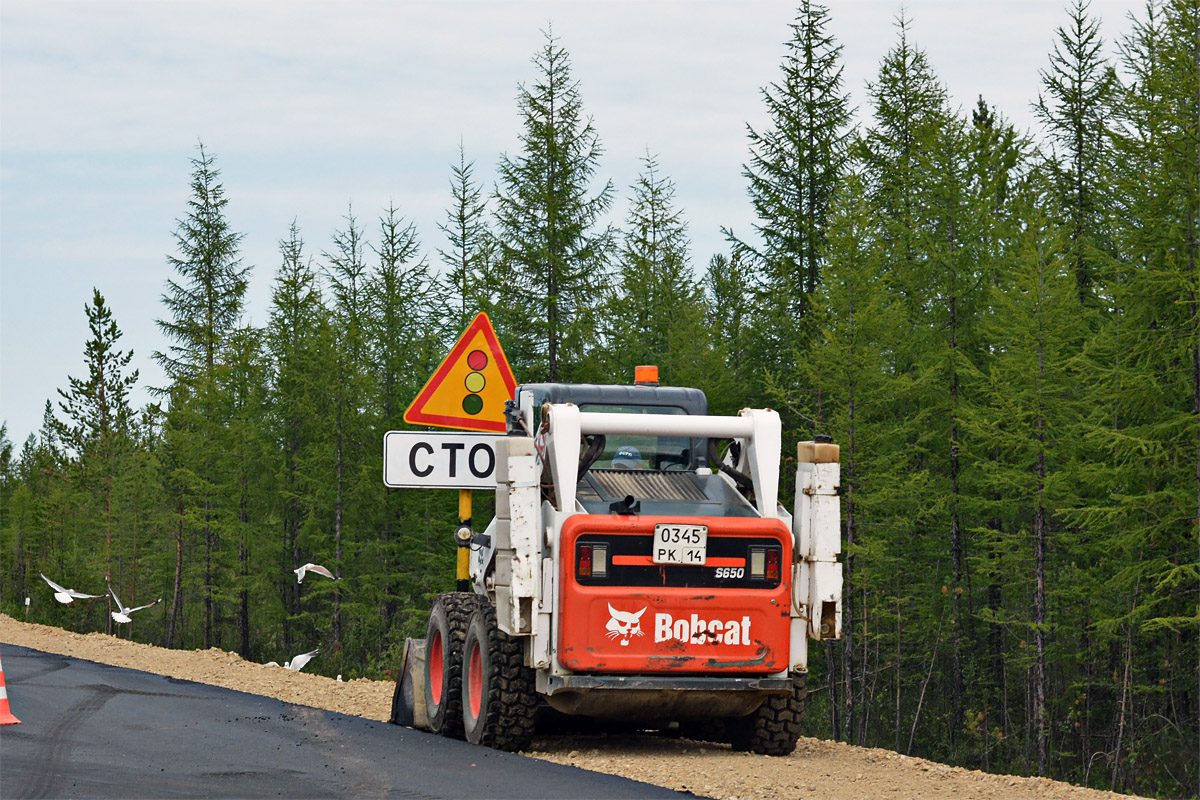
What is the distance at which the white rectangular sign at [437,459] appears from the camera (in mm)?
11867

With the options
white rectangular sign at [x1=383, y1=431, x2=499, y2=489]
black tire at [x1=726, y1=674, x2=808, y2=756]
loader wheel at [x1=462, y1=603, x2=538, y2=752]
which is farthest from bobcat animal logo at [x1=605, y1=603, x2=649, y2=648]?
white rectangular sign at [x1=383, y1=431, x2=499, y2=489]

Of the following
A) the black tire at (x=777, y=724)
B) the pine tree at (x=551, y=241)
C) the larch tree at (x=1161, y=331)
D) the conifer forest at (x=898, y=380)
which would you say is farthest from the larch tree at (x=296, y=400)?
the black tire at (x=777, y=724)

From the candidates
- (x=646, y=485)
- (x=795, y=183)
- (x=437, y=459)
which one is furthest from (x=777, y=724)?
(x=795, y=183)

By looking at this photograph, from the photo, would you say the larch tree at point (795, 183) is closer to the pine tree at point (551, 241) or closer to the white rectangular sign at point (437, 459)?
the pine tree at point (551, 241)

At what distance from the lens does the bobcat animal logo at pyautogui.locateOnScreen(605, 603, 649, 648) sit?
929cm

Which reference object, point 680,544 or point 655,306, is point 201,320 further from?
point 680,544

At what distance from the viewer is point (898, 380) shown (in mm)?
26531

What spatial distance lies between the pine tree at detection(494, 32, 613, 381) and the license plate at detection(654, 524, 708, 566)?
2147cm

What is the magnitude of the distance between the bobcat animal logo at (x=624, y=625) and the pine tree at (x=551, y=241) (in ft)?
70.7

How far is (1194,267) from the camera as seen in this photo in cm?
2166

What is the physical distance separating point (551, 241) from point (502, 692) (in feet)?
74.2

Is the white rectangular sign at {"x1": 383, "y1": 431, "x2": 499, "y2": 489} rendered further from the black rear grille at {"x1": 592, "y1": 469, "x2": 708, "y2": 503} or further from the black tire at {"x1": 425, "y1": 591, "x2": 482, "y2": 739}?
the black rear grille at {"x1": 592, "y1": 469, "x2": 708, "y2": 503}

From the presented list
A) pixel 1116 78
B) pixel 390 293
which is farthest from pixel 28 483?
pixel 1116 78

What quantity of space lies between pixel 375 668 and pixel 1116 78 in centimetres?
2273
